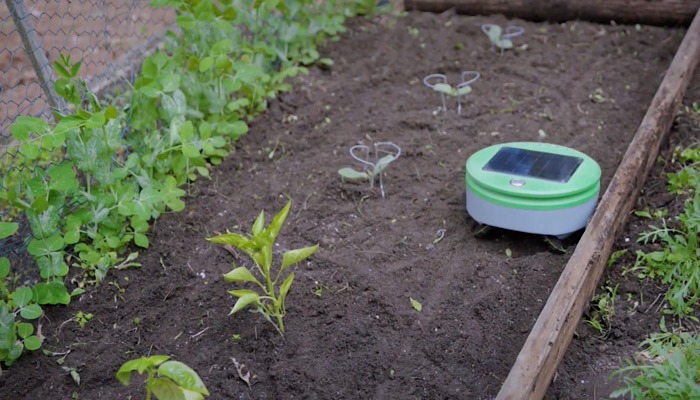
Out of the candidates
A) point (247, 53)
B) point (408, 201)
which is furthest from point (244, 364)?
point (247, 53)

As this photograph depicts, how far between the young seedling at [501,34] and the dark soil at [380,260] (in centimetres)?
8

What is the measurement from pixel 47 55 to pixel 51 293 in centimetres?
143

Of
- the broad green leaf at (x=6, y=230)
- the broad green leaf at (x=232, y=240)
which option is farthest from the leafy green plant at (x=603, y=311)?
the broad green leaf at (x=6, y=230)

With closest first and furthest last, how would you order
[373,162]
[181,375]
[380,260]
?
[181,375] < [380,260] < [373,162]

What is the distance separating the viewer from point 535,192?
2830 millimetres

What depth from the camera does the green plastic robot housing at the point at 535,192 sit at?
9.32 feet

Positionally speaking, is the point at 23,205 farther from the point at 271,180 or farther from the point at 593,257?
the point at 593,257

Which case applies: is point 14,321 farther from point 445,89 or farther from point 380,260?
point 445,89

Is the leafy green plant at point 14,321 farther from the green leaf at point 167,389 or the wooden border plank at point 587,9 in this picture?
the wooden border plank at point 587,9

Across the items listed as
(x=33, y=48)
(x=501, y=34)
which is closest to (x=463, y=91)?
(x=501, y=34)

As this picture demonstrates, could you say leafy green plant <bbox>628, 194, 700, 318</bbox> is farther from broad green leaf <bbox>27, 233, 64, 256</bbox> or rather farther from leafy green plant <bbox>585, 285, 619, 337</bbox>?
broad green leaf <bbox>27, 233, 64, 256</bbox>

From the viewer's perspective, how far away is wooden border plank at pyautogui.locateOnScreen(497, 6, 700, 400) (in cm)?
222

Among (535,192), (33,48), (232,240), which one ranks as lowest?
(535,192)

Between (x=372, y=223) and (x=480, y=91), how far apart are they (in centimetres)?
132
